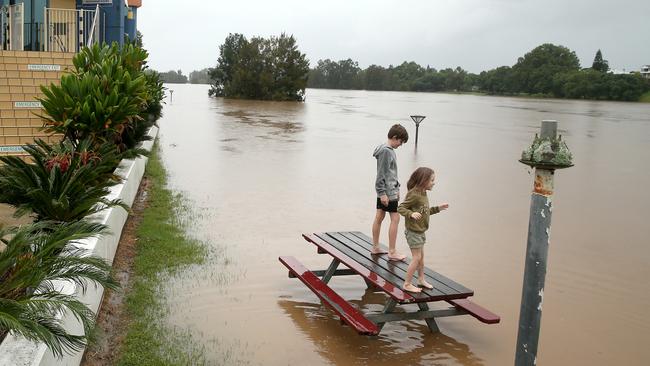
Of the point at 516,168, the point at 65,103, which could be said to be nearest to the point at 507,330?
the point at 65,103

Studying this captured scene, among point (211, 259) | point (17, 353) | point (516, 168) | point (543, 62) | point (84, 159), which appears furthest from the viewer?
point (543, 62)

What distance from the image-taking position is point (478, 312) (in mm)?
5512

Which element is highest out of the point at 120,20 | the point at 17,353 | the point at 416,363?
the point at 120,20

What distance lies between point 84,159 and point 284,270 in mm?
2481

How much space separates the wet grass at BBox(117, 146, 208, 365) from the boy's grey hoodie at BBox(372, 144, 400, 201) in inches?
91.7

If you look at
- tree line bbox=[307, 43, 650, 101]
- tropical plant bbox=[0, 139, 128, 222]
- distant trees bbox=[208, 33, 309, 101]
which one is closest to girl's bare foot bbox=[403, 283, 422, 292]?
tropical plant bbox=[0, 139, 128, 222]

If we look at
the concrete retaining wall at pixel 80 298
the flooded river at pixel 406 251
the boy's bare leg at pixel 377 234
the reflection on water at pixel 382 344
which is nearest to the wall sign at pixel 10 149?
the flooded river at pixel 406 251

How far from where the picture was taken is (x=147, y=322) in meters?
5.55

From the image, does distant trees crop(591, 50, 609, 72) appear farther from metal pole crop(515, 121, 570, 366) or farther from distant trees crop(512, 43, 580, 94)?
metal pole crop(515, 121, 570, 366)

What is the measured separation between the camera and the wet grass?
4973 mm

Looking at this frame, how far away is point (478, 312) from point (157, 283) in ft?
10.2

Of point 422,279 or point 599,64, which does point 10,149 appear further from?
point 599,64

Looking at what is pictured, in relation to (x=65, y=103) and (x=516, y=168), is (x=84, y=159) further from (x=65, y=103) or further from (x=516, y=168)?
(x=516, y=168)

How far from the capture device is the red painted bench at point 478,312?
17.7 ft
